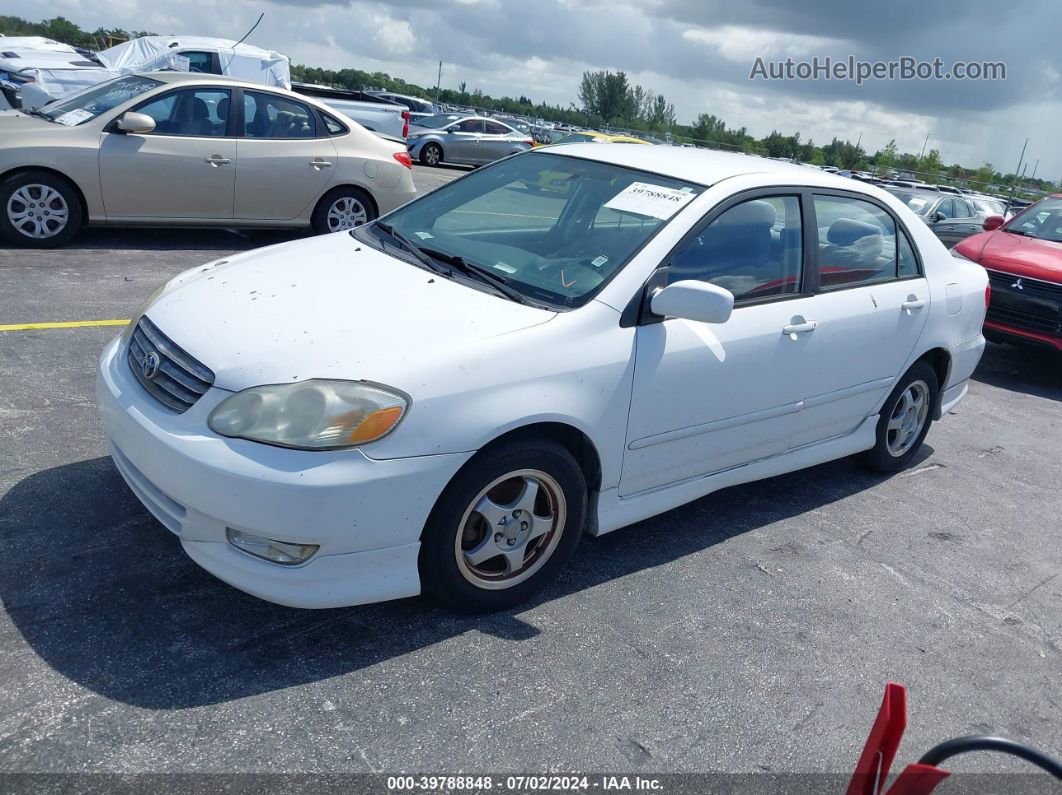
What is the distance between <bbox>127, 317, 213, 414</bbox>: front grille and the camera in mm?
3096

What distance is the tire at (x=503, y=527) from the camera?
3133 mm

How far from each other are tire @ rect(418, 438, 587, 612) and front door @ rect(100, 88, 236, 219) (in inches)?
246

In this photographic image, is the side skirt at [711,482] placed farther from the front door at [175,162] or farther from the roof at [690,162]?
the front door at [175,162]

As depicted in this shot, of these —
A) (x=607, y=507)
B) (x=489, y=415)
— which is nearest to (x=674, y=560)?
(x=607, y=507)

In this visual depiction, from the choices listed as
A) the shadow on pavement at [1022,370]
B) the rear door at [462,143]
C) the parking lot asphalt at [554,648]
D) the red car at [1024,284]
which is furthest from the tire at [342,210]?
the rear door at [462,143]

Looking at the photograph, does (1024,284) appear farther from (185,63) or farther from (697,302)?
(185,63)

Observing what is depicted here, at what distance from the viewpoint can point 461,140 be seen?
24.2 m

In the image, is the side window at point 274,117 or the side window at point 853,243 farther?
the side window at point 274,117

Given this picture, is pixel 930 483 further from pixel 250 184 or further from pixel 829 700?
pixel 250 184

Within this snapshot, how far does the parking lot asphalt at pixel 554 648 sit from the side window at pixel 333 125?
5012 mm

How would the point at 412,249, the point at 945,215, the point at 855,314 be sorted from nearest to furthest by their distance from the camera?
the point at 412,249 < the point at 855,314 < the point at 945,215

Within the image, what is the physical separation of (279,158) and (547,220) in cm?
545

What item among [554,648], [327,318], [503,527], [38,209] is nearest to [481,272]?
[327,318]

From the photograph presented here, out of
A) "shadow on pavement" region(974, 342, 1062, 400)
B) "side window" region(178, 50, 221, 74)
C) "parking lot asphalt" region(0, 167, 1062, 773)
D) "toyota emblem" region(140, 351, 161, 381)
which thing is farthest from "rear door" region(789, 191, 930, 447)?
"side window" region(178, 50, 221, 74)
